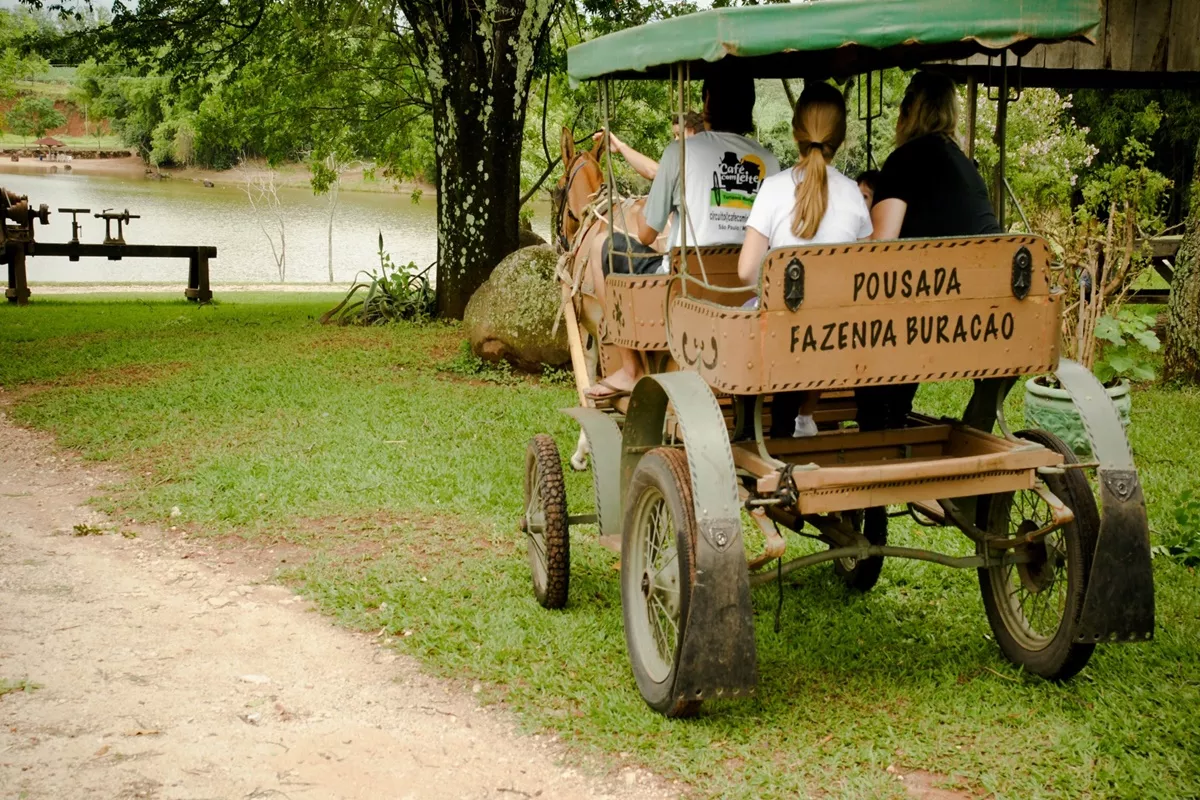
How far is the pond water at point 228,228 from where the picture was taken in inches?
1426

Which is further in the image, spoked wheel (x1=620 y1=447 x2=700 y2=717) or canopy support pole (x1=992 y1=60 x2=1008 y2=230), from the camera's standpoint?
canopy support pole (x1=992 y1=60 x2=1008 y2=230)

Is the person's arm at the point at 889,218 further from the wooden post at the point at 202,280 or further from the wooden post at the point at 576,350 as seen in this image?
the wooden post at the point at 202,280

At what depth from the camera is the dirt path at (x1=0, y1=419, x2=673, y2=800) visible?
4383 millimetres

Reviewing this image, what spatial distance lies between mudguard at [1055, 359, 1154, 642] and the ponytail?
133 cm

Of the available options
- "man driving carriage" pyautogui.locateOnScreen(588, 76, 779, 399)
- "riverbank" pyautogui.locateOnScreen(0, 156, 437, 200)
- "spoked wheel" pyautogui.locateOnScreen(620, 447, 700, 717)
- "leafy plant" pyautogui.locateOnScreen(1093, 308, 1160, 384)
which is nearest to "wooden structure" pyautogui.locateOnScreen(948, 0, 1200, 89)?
"leafy plant" pyautogui.locateOnScreen(1093, 308, 1160, 384)

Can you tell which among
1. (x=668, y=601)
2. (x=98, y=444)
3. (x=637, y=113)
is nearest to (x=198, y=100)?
(x=637, y=113)

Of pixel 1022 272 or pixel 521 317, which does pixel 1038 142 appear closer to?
pixel 521 317

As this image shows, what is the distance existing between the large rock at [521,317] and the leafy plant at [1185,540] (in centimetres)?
645

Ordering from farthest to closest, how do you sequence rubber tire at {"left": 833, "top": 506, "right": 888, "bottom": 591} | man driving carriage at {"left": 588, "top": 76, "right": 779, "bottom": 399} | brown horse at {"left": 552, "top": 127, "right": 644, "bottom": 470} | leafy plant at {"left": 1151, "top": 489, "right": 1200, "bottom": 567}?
brown horse at {"left": 552, "top": 127, "right": 644, "bottom": 470} → leafy plant at {"left": 1151, "top": 489, "right": 1200, "bottom": 567} → rubber tire at {"left": 833, "top": 506, "right": 888, "bottom": 591} → man driving carriage at {"left": 588, "top": 76, "right": 779, "bottom": 399}

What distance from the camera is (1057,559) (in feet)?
16.3

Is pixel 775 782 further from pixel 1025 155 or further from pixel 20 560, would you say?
pixel 1025 155

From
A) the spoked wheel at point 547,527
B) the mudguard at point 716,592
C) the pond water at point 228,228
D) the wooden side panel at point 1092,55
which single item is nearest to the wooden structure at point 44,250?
the pond water at point 228,228

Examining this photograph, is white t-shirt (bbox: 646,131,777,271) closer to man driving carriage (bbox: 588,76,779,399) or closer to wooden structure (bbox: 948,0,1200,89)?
man driving carriage (bbox: 588,76,779,399)

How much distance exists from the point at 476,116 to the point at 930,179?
1016 centimetres
